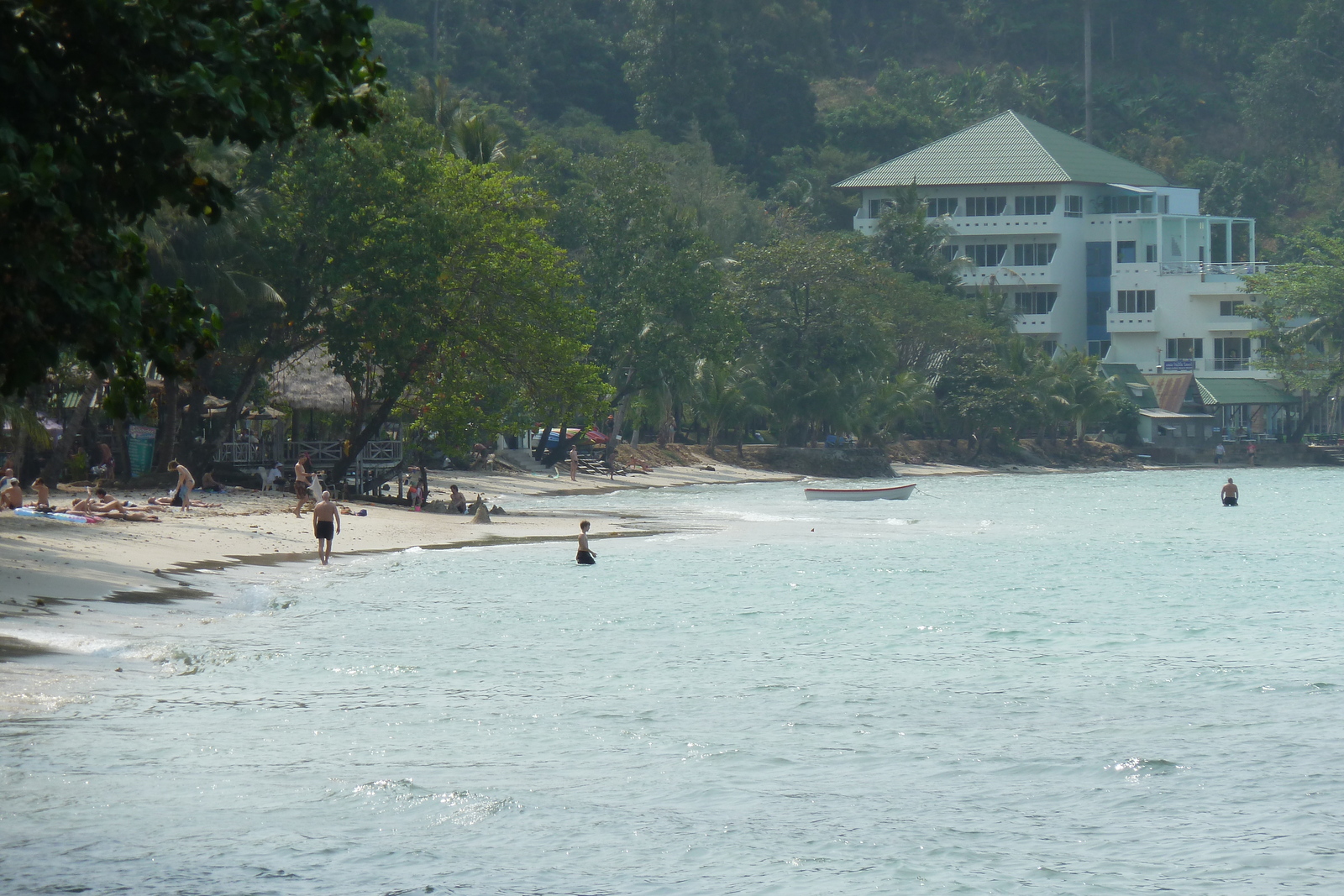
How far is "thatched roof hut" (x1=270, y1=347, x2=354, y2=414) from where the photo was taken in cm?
3822

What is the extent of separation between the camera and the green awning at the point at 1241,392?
79812mm

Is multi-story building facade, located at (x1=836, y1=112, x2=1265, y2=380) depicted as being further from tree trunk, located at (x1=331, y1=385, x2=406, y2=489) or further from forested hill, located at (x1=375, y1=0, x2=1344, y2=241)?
tree trunk, located at (x1=331, y1=385, x2=406, y2=489)

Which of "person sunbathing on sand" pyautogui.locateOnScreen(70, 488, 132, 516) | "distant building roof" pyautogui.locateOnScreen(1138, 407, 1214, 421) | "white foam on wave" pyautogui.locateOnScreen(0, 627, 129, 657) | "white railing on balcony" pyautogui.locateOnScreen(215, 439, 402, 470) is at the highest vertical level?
"distant building roof" pyautogui.locateOnScreen(1138, 407, 1214, 421)

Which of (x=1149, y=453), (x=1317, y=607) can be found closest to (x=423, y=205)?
(x=1317, y=607)

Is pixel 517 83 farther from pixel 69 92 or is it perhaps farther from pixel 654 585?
pixel 69 92

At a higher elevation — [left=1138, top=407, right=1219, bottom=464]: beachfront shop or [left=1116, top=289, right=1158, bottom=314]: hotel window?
[left=1116, top=289, right=1158, bottom=314]: hotel window

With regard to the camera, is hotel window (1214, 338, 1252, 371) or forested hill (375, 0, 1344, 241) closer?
hotel window (1214, 338, 1252, 371)

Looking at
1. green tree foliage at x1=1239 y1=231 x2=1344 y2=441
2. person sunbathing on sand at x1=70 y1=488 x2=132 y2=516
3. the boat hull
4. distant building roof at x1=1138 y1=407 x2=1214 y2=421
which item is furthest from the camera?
distant building roof at x1=1138 y1=407 x2=1214 y2=421

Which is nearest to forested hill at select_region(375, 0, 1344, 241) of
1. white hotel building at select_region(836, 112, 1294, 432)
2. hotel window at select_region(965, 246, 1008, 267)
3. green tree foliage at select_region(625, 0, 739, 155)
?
green tree foliage at select_region(625, 0, 739, 155)

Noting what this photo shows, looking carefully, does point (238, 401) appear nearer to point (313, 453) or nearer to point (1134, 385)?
point (313, 453)

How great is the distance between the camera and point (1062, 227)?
82.4 m

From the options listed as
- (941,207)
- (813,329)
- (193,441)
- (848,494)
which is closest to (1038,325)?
(941,207)

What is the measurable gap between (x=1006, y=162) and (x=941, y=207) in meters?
4.02

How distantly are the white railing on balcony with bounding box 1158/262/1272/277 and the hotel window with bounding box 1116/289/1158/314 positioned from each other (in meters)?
1.34
